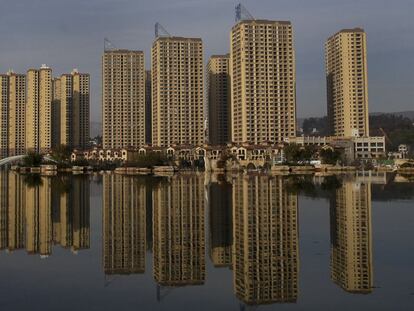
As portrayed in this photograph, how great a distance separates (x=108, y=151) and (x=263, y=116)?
87.6ft

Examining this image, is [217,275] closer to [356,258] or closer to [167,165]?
[356,258]

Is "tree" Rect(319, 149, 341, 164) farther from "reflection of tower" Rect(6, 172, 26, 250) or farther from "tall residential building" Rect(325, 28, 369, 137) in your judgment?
"reflection of tower" Rect(6, 172, 26, 250)

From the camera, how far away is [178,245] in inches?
430

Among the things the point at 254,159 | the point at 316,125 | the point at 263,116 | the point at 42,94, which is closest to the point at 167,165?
the point at 254,159

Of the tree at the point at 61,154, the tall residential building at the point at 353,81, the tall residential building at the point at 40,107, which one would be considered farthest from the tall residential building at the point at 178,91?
the tall residential building at the point at 40,107

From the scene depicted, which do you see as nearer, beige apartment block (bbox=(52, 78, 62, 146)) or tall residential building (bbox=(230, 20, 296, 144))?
tall residential building (bbox=(230, 20, 296, 144))

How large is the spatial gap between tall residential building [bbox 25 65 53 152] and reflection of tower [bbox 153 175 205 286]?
8570cm

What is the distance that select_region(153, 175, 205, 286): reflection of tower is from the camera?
8266 mm

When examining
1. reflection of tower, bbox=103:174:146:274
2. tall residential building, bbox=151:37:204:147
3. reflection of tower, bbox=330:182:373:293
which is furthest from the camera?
tall residential building, bbox=151:37:204:147

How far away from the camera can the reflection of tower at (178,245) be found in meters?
8.27

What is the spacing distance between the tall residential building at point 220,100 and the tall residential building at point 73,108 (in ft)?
82.0

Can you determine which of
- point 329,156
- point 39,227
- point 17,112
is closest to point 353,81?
point 329,156

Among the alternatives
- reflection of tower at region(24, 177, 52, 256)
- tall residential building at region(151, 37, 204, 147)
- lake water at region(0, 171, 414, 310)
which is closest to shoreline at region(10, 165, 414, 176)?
tall residential building at region(151, 37, 204, 147)

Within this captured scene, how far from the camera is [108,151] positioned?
283ft
